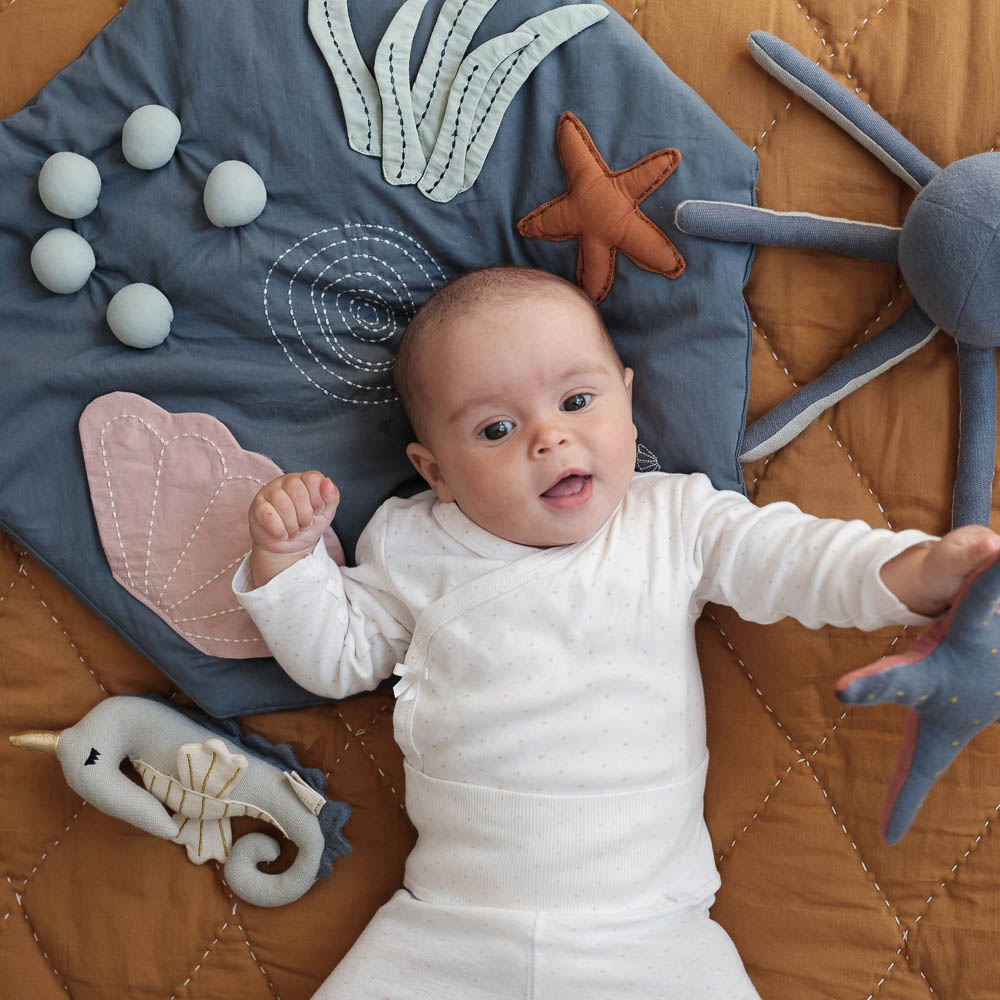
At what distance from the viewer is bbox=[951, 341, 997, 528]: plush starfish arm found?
3.38 ft

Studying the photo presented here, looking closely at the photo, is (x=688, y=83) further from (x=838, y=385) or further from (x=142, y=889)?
(x=142, y=889)

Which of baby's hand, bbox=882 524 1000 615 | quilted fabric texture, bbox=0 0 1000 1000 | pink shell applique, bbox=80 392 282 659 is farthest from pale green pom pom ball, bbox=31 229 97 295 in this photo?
baby's hand, bbox=882 524 1000 615

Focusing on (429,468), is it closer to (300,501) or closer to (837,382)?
(300,501)

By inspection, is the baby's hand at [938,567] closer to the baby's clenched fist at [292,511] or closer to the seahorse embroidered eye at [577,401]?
the seahorse embroidered eye at [577,401]

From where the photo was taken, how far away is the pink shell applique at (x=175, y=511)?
45.7 inches

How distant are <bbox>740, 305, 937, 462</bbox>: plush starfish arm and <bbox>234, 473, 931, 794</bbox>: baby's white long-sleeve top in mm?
77

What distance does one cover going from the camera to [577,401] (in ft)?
3.43

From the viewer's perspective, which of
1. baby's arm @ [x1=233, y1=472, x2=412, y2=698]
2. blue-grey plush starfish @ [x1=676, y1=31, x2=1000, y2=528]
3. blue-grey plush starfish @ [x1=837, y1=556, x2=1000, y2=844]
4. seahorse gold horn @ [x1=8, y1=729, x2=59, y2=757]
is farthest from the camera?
seahorse gold horn @ [x1=8, y1=729, x2=59, y2=757]

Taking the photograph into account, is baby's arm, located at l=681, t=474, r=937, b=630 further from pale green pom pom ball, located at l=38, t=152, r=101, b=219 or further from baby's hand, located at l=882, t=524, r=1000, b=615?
pale green pom pom ball, located at l=38, t=152, r=101, b=219

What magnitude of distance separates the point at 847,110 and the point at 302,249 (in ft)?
1.92

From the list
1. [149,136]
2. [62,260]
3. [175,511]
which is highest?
[149,136]

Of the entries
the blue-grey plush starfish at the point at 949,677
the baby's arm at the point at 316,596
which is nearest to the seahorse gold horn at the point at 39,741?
the baby's arm at the point at 316,596

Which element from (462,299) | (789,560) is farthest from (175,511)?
(789,560)

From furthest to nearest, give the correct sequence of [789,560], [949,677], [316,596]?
1. [316,596]
2. [789,560]
3. [949,677]
